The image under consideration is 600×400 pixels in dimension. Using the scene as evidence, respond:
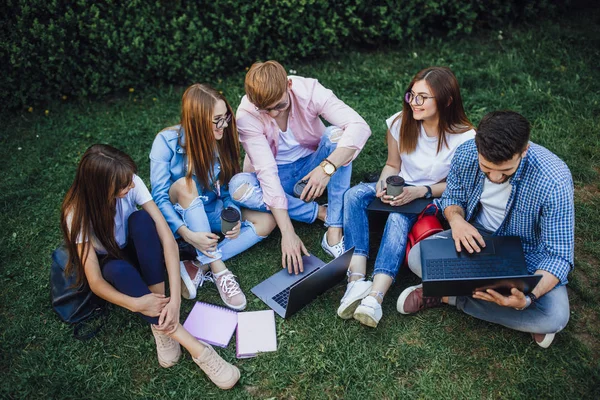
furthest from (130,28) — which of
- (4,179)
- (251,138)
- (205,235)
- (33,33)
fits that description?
(205,235)

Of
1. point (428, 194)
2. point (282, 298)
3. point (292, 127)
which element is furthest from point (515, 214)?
point (292, 127)

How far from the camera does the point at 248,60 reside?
619 cm

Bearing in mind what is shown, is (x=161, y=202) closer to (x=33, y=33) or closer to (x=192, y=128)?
(x=192, y=128)

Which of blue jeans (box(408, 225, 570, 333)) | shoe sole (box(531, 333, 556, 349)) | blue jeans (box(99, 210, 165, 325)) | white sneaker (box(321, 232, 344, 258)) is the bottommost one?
white sneaker (box(321, 232, 344, 258))

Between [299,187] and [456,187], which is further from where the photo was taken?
[299,187]

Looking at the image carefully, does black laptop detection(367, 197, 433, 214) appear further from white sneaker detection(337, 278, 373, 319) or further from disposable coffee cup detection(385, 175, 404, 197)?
white sneaker detection(337, 278, 373, 319)

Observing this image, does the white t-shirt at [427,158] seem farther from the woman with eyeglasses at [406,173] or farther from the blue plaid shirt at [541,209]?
the blue plaid shirt at [541,209]

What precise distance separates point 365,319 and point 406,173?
4.06 ft

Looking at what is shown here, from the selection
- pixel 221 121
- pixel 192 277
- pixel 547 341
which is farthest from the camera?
pixel 192 277

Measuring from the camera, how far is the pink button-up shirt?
13.2 feet

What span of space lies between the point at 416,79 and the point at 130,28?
134 inches

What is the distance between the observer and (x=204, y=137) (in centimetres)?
377

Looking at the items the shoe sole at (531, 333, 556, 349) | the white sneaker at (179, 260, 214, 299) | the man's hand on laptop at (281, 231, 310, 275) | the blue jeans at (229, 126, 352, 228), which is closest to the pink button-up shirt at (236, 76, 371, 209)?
the blue jeans at (229, 126, 352, 228)

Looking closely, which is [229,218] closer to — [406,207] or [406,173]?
[406,207]
